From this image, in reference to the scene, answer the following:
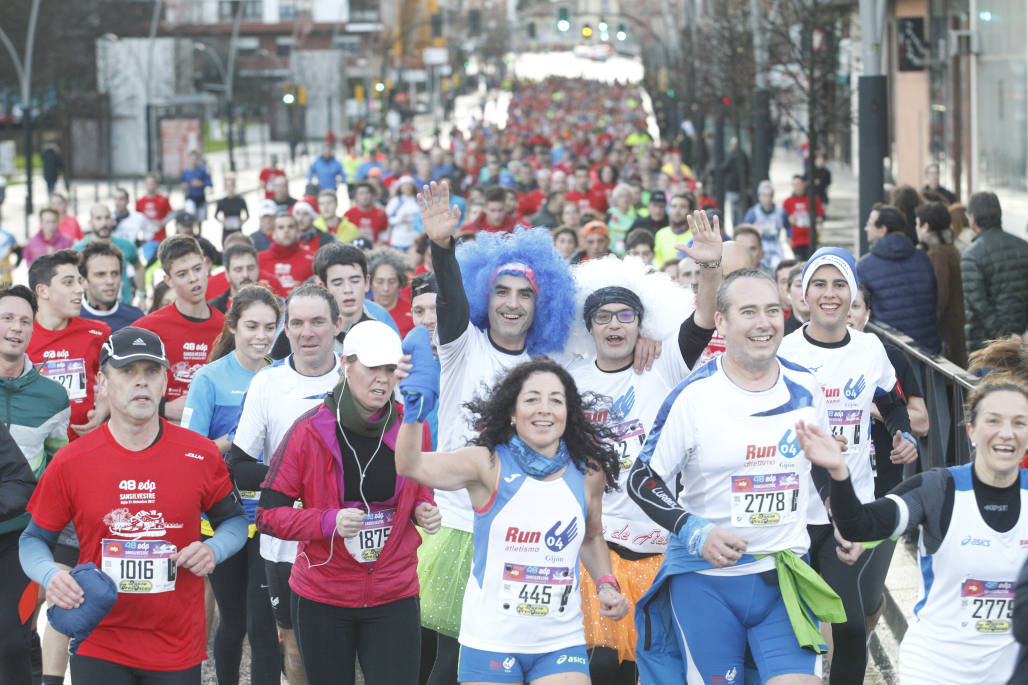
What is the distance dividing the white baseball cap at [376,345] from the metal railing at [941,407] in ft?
11.6

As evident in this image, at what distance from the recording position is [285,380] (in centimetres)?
652

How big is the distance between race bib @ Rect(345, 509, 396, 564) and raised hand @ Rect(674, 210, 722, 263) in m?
1.65

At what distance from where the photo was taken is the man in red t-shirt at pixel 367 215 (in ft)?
61.8

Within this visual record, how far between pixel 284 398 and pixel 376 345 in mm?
1025

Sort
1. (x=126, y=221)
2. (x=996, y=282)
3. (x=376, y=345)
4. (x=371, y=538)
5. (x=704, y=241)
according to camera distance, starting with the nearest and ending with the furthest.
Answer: (x=376, y=345)
(x=371, y=538)
(x=704, y=241)
(x=996, y=282)
(x=126, y=221)

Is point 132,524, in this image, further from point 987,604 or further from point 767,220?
point 767,220

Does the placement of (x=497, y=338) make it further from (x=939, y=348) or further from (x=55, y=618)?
(x=939, y=348)

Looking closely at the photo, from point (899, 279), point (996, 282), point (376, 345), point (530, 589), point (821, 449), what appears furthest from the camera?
point (996, 282)

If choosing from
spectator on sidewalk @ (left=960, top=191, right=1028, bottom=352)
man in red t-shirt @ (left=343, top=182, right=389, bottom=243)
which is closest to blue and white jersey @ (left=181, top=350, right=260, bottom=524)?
spectator on sidewalk @ (left=960, top=191, right=1028, bottom=352)

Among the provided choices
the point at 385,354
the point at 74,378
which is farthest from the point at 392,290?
the point at 385,354

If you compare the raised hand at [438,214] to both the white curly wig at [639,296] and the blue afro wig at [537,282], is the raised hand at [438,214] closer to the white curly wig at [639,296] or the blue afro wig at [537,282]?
the blue afro wig at [537,282]

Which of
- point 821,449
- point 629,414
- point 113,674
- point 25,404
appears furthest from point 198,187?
point 821,449

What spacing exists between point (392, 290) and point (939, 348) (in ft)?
13.6

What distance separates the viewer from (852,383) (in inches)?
262
